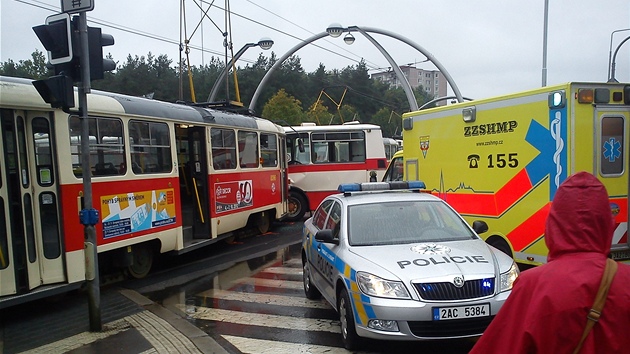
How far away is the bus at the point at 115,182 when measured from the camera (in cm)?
671

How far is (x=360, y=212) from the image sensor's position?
6.70 meters

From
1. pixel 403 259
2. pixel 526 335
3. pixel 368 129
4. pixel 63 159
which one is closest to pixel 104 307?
pixel 63 159

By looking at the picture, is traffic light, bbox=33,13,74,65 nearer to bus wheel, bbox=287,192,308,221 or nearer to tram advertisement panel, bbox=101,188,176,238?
tram advertisement panel, bbox=101,188,176,238

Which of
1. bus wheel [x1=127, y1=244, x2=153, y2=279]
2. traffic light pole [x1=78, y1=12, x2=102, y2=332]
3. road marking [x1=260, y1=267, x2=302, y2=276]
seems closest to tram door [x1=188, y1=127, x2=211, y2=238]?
bus wheel [x1=127, y1=244, x2=153, y2=279]

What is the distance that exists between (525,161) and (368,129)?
10.2m

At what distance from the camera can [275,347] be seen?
5.92 meters

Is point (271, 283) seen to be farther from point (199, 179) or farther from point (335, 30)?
point (335, 30)

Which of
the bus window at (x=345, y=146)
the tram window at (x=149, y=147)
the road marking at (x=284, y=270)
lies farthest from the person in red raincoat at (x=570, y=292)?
the bus window at (x=345, y=146)

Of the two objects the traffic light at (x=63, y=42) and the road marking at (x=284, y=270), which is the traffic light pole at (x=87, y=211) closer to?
the traffic light at (x=63, y=42)

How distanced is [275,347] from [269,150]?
29.6ft

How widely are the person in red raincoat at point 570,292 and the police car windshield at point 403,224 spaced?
420 centimetres

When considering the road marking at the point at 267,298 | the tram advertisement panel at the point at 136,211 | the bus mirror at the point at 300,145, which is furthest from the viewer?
the bus mirror at the point at 300,145

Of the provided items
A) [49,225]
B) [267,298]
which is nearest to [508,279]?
[267,298]

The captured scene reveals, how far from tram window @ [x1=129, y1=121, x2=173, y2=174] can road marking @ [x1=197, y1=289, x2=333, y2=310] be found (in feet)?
7.91
